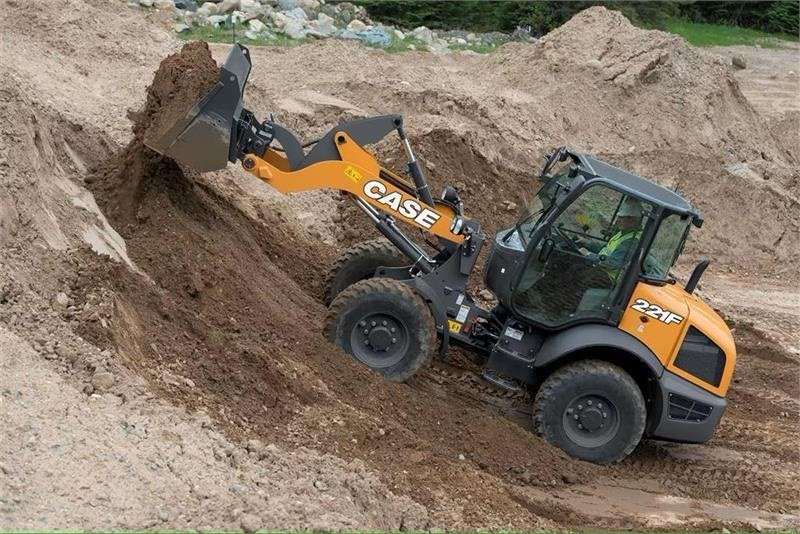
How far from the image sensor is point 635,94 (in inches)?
721

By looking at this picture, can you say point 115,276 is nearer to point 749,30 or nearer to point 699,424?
point 699,424

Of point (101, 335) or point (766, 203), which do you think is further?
point (766, 203)

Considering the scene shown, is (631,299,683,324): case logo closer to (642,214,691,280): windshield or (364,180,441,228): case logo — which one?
(642,214,691,280): windshield

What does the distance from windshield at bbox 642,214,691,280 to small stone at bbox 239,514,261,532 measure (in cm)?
422

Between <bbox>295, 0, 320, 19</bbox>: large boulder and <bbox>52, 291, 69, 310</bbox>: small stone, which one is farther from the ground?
<bbox>295, 0, 320, 19</bbox>: large boulder

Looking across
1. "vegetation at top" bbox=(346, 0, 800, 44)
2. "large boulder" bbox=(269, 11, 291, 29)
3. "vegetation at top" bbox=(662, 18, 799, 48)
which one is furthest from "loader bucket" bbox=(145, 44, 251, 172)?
"vegetation at top" bbox=(662, 18, 799, 48)

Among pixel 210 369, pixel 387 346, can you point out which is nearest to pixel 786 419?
pixel 387 346

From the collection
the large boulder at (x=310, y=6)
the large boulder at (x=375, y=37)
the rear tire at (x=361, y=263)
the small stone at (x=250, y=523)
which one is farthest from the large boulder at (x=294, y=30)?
the small stone at (x=250, y=523)

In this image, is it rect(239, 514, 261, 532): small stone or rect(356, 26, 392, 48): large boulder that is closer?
rect(239, 514, 261, 532): small stone

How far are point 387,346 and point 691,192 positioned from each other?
9002 millimetres

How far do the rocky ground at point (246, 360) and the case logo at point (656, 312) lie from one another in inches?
55.1

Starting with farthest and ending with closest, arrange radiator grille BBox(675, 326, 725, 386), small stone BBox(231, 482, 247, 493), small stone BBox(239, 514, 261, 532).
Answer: radiator grille BBox(675, 326, 725, 386)
small stone BBox(231, 482, 247, 493)
small stone BBox(239, 514, 261, 532)

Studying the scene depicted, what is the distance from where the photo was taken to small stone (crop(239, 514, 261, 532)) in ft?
20.1

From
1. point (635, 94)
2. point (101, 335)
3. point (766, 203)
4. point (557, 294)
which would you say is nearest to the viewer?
point (101, 335)
